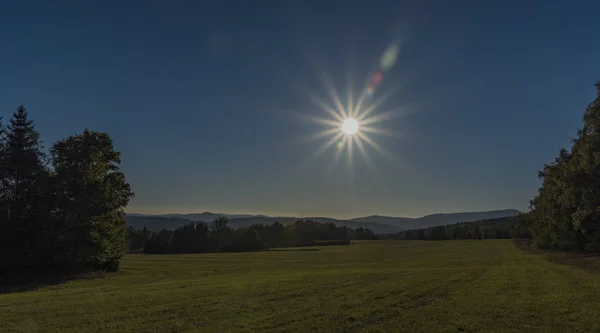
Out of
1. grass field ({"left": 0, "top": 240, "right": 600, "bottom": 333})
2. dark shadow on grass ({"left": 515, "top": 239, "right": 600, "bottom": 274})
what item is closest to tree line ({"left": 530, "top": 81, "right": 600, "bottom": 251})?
dark shadow on grass ({"left": 515, "top": 239, "right": 600, "bottom": 274})

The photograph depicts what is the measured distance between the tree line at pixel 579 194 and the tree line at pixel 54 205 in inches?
1981

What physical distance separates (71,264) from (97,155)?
1219cm

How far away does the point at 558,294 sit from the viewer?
2077 centimetres

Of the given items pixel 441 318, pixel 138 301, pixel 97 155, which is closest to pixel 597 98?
pixel 441 318

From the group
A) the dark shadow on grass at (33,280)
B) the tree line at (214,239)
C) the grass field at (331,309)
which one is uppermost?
the tree line at (214,239)

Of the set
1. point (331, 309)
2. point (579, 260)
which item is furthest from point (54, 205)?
point (579, 260)

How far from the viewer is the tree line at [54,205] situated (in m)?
39.0

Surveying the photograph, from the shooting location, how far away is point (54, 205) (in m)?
41.5

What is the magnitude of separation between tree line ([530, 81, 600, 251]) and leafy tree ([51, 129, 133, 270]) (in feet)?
164

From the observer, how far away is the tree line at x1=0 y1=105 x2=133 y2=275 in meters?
39.0

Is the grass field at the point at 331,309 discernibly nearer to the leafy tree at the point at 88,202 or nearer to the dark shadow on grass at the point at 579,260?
the dark shadow on grass at the point at 579,260

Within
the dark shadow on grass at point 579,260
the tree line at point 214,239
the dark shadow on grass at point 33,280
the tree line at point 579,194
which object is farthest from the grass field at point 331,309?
the tree line at point 214,239

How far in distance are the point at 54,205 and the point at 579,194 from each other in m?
58.6

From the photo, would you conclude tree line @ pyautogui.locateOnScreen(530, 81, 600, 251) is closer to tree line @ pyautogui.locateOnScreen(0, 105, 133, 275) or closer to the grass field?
the grass field
